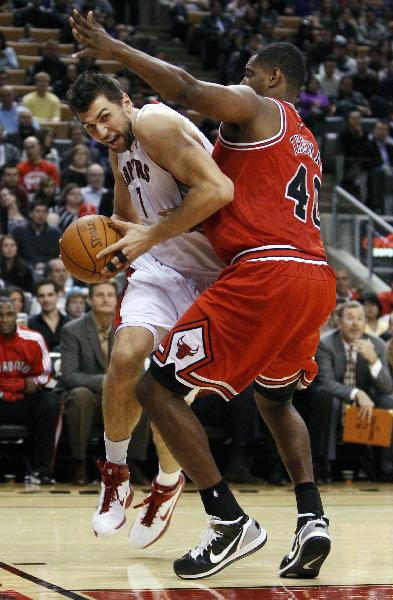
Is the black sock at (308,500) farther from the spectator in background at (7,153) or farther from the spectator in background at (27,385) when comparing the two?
the spectator in background at (7,153)

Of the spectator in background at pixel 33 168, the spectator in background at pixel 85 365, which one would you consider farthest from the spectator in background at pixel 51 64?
the spectator in background at pixel 85 365

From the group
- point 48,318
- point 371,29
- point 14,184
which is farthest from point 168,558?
point 371,29

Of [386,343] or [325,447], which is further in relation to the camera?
[386,343]

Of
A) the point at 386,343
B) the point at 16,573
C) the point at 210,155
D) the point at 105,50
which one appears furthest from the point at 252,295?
the point at 386,343

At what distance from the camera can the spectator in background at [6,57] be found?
15305 mm

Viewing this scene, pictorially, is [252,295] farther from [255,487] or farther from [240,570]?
[255,487]

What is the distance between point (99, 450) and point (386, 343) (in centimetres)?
239

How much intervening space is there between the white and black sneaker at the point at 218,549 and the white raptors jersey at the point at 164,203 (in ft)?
3.68

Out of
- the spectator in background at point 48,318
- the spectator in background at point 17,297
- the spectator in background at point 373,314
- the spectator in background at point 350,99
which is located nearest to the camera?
the spectator in background at point 48,318

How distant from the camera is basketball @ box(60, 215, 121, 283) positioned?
4.49m

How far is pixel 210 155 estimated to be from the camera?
4543 millimetres

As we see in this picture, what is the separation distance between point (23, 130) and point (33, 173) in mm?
1016

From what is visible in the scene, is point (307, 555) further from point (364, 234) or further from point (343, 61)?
point (343, 61)

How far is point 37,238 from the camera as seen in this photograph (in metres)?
11.1
